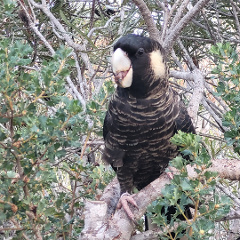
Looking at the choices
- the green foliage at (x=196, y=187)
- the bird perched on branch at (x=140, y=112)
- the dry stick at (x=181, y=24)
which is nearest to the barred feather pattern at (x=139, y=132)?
the bird perched on branch at (x=140, y=112)

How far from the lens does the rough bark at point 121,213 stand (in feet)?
2.72

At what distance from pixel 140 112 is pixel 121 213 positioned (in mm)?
402

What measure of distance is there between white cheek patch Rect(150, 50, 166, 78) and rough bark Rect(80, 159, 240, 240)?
425 millimetres

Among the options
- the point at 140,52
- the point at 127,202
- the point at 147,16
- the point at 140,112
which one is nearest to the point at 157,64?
the point at 140,52

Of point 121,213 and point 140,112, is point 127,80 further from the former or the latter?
point 121,213

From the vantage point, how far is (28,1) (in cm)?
147

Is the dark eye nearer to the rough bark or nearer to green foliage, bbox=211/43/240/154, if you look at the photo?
green foliage, bbox=211/43/240/154

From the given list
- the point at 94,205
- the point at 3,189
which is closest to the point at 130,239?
the point at 94,205

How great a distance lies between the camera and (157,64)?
1.14 m

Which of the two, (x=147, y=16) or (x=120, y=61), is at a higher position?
(x=147, y=16)

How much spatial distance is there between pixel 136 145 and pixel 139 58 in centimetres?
36

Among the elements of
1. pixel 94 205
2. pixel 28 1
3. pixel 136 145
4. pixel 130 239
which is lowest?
pixel 130 239

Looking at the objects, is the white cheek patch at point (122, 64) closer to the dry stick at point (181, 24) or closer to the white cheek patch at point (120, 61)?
the white cheek patch at point (120, 61)

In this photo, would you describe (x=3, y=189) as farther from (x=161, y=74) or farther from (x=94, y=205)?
(x=161, y=74)
